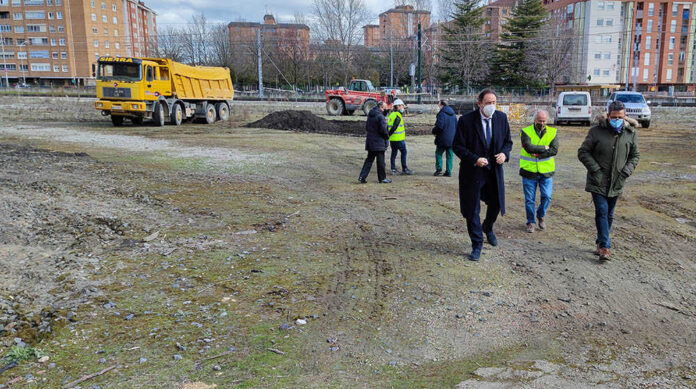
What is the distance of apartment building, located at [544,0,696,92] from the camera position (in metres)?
81.9

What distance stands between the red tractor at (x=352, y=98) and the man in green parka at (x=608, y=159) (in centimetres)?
2765

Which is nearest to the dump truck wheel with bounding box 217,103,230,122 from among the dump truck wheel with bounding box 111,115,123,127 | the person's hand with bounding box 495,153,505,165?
the dump truck wheel with bounding box 111,115,123,127

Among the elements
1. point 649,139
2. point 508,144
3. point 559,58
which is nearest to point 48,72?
point 559,58

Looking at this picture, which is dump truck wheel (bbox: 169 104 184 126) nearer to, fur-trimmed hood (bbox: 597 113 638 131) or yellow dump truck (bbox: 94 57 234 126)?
→ yellow dump truck (bbox: 94 57 234 126)

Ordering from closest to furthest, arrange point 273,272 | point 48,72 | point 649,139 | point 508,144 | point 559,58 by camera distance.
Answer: point 273,272
point 508,144
point 649,139
point 559,58
point 48,72

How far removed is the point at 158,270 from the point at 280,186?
5.22 metres

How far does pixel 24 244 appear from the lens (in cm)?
635

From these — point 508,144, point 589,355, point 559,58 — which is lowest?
point 589,355

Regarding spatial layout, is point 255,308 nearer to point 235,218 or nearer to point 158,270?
point 158,270

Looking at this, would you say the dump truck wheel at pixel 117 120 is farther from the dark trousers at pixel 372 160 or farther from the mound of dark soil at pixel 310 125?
the dark trousers at pixel 372 160

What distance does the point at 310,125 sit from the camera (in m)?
24.5

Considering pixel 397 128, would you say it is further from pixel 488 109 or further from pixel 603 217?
pixel 603 217

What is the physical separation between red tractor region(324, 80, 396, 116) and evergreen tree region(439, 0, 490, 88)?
29.9 metres

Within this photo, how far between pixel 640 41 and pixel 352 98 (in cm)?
7069
